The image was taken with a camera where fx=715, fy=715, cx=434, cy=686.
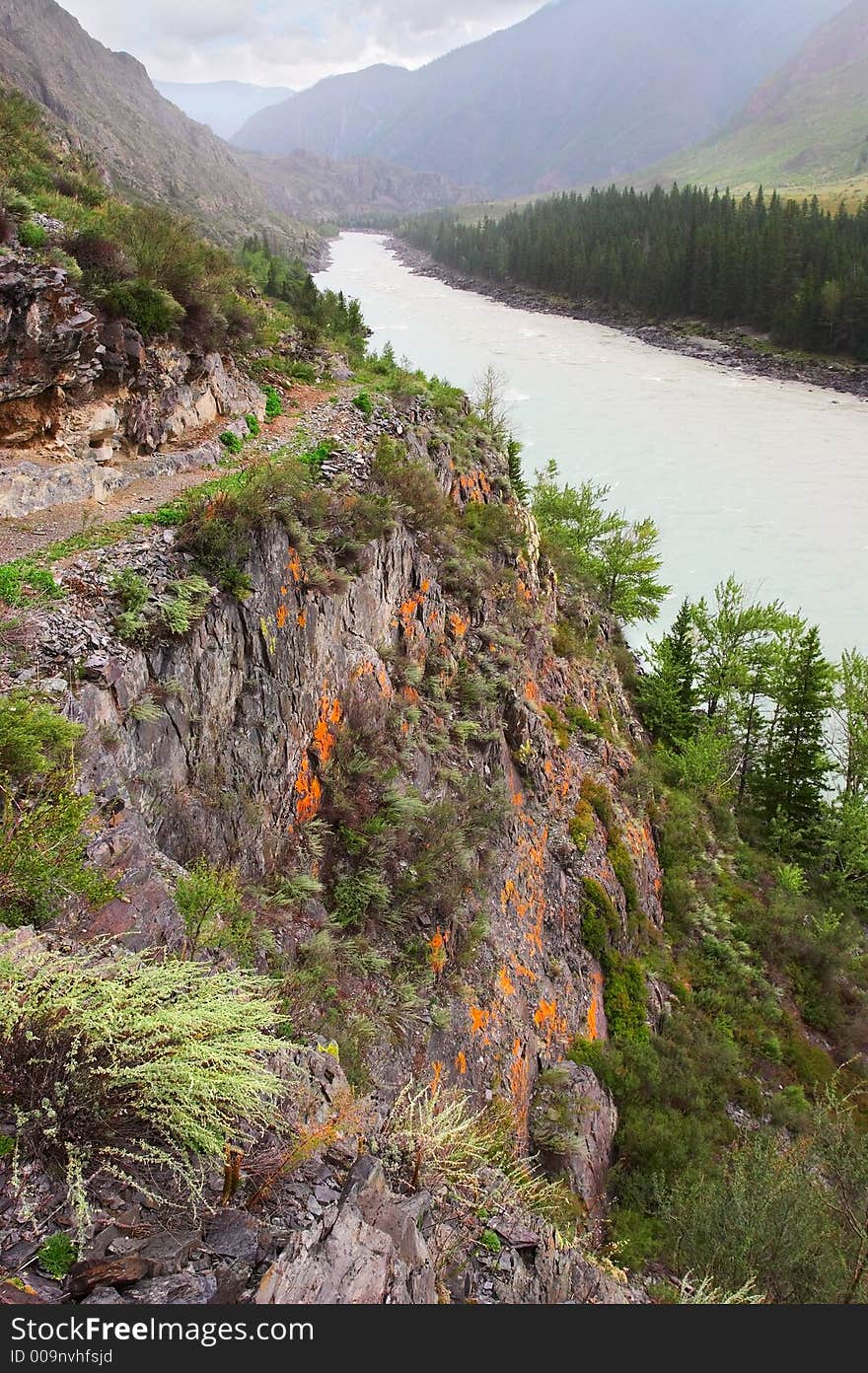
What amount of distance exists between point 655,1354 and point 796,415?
56738 mm

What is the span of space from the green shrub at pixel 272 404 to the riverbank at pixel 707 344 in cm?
5837

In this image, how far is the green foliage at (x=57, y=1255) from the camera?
3273 mm

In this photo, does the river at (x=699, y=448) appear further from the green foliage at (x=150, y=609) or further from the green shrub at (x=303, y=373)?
the green foliage at (x=150, y=609)

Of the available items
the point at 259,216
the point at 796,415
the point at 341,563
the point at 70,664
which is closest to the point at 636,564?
the point at 341,563

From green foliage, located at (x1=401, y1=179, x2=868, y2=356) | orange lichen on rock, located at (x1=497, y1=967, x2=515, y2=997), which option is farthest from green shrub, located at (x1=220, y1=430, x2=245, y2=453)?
green foliage, located at (x1=401, y1=179, x2=868, y2=356)

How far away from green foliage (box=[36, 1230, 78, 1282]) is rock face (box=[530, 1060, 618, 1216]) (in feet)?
26.3

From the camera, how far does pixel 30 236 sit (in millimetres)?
10391

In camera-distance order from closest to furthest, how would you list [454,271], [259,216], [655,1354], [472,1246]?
[655,1354] < [472,1246] < [454,271] < [259,216]

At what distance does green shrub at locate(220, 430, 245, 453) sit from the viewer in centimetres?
1255

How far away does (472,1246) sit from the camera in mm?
4980

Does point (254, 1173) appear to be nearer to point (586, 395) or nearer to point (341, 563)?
point (341, 563)

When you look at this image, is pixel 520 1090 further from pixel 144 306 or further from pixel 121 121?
pixel 121 121

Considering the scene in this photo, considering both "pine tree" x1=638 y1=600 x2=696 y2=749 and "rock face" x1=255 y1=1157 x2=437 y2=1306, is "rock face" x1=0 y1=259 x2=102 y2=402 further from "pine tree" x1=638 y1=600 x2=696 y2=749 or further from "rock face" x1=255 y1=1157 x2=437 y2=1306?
"pine tree" x1=638 y1=600 x2=696 y2=749

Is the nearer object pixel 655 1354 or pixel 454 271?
pixel 655 1354
